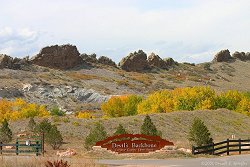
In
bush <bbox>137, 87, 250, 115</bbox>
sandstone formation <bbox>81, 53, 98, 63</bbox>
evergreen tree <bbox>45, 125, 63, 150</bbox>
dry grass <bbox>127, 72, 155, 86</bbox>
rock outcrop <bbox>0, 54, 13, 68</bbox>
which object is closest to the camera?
evergreen tree <bbox>45, 125, 63, 150</bbox>

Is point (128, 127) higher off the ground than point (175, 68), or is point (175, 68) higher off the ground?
point (175, 68)

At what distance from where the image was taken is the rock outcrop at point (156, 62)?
196 metres

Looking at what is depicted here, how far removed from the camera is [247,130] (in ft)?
210

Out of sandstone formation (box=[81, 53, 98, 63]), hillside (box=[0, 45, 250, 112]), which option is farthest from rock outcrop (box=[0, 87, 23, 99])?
sandstone formation (box=[81, 53, 98, 63])

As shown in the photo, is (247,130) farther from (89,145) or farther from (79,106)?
(79,106)

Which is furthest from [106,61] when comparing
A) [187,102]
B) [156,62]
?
[187,102]

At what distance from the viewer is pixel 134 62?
621 feet

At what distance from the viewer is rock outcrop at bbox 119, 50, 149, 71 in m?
188

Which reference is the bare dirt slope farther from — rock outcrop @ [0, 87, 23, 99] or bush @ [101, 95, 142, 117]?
bush @ [101, 95, 142, 117]

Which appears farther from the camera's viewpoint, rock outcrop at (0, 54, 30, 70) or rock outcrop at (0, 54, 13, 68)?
rock outcrop at (0, 54, 30, 70)

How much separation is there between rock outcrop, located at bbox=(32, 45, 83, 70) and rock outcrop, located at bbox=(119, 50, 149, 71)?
2210 cm

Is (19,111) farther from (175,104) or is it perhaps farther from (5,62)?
(5,62)

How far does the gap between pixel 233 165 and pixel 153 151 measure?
791cm

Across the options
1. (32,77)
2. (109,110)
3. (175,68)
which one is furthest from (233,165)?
(175,68)
